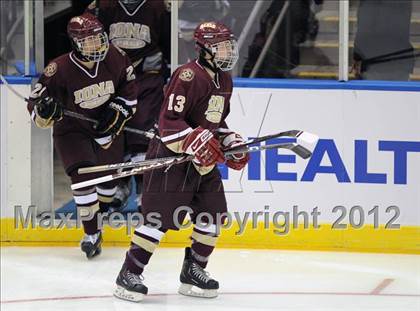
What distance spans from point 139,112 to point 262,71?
2.18 feet

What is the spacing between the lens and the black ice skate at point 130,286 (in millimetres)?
5047

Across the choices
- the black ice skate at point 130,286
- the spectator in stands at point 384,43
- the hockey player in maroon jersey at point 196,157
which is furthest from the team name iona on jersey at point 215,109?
the spectator in stands at point 384,43

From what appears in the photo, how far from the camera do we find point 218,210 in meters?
4.99

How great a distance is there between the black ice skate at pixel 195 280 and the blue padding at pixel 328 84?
111 centimetres

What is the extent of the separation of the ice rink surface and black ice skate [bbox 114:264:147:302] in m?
0.04

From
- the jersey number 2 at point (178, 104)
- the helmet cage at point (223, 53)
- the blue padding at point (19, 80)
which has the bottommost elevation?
the blue padding at point (19, 80)

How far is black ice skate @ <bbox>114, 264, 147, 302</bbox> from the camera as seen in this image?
16.6 feet

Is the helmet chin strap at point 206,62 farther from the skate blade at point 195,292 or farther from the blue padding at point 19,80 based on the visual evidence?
the blue padding at point 19,80

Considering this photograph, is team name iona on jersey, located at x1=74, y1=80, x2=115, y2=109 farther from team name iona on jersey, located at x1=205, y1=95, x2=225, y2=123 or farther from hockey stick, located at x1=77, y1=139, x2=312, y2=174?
team name iona on jersey, located at x1=205, y1=95, x2=225, y2=123

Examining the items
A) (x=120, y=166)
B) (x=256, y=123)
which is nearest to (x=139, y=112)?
(x=256, y=123)

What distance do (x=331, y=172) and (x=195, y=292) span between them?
3.51ft

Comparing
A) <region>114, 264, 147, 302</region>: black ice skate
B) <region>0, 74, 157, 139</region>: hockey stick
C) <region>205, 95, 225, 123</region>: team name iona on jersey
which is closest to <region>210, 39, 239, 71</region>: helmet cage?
<region>205, 95, 225, 123</region>: team name iona on jersey

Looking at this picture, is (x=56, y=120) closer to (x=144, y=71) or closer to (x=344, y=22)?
(x=144, y=71)

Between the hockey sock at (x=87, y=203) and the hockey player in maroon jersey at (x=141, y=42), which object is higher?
the hockey player in maroon jersey at (x=141, y=42)
